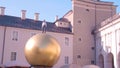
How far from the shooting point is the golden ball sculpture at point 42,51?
4.32 meters

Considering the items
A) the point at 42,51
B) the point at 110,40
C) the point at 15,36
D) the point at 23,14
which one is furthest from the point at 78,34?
the point at 42,51

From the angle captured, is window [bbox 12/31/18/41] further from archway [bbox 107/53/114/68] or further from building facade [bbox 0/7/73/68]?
archway [bbox 107/53/114/68]

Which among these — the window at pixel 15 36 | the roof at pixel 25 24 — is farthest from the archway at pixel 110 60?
the window at pixel 15 36

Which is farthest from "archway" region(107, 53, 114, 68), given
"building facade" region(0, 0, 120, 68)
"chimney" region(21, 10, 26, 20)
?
"chimney" region(21, 10, 26, 20)

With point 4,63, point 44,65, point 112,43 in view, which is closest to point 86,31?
point 112,43

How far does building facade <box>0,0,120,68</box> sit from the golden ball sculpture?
25.2m

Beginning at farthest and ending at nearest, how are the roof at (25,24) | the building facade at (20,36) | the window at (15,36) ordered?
1. the roof at (25,24)
2. the window at (15,36)
3. the building facade at (20,36)

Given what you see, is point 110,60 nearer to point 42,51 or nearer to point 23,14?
point 23,14

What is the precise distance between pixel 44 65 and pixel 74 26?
3225 cm

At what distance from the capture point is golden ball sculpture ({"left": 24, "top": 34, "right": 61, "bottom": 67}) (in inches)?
170

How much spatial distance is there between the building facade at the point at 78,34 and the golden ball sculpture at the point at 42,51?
25.2m

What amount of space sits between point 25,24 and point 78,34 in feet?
26.9

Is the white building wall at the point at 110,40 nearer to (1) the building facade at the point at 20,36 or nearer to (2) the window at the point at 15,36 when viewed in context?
(1) the building facade at the point at 20,36

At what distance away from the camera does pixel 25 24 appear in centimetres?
3441
